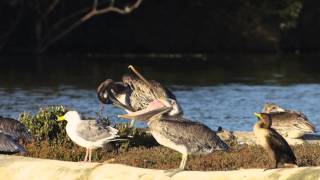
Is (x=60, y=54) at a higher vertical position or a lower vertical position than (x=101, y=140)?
lower

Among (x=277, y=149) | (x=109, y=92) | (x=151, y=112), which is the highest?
(x=151, y=112)

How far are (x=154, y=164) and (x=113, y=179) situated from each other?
80.8 inches

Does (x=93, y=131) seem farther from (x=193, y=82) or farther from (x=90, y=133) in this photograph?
(x=193, y=82)

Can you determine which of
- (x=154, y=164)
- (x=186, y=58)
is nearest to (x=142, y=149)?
(x=154, y=164)

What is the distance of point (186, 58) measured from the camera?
57250 mm

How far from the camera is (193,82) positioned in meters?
39.8

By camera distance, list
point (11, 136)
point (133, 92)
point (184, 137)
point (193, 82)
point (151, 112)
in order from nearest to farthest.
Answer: point (184, 137) → point (151, 112) → point (11, 136) → point (133, 92) → point (193, 82)

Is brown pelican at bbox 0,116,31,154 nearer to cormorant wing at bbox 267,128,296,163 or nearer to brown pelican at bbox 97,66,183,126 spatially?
brown pelican at bbox 97,66,183,126

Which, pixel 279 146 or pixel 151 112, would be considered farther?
pixel 151 112

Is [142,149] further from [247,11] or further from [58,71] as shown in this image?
[247,11]

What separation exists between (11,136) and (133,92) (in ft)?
18.0

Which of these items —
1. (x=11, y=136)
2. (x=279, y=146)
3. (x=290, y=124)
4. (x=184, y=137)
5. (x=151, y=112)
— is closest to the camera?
(x=279, y=146)

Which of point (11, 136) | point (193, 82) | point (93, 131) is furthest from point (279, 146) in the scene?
point (193, 82)

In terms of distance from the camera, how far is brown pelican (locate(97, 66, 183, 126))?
→ 63.7 ft
